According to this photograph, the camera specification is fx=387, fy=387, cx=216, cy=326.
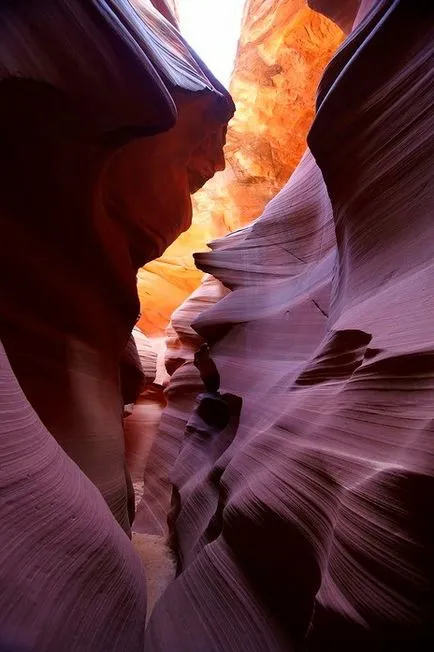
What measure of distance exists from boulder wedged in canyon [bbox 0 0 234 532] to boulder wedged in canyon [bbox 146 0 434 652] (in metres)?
0.97

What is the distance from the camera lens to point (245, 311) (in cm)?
364

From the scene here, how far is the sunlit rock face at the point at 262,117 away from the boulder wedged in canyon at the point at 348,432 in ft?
17.3

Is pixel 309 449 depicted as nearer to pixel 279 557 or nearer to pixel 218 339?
pixel 279 557


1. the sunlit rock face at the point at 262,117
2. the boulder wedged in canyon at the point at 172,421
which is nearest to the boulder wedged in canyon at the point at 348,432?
the boulder wedged in canyon at the point at 172,421

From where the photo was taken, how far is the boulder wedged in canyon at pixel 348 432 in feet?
3.08

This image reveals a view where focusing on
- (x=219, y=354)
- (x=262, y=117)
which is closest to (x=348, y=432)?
(x=219, y=354)

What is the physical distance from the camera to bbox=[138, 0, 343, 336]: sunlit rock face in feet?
23.5

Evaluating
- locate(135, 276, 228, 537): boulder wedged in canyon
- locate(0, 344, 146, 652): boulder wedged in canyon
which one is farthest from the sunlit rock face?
locate(0, 344, 146, 652): boulder wedged in canyon

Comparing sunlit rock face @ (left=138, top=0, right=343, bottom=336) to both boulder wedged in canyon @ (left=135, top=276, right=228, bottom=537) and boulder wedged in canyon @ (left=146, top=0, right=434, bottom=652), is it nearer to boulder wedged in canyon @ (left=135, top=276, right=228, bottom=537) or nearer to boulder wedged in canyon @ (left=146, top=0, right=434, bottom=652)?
boulder wedged in canyon @ (left=135, top=276, right=228, bottom=537)

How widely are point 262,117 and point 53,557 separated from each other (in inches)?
365

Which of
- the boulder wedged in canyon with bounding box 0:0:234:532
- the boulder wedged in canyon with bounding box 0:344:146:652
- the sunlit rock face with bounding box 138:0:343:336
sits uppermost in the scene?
the sunlit rock face with bounding box 138:0:343:336

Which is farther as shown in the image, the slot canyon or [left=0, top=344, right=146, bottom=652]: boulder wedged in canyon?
the slot canyon

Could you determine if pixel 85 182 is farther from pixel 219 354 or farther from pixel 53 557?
pixel 53 557

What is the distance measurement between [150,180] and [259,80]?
6276 mm
